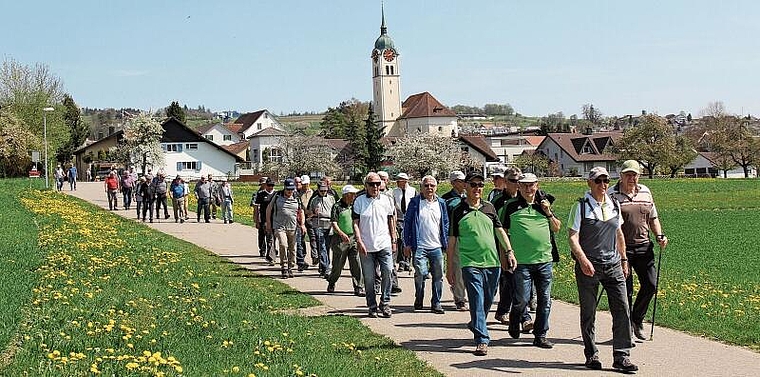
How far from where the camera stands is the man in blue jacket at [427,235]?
1212cm

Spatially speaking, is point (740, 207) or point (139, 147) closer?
point (740, 207)

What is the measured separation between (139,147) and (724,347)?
78.4 m

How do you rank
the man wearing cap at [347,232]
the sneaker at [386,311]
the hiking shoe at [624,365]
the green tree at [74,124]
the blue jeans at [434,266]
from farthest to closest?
1. the green tree at [74,124]
2. the man wearing cap at [347,232]
3. the blue jeans at [434,266]
4. the sneaker at [386,311]
5. the hiking shoe at [624,365]

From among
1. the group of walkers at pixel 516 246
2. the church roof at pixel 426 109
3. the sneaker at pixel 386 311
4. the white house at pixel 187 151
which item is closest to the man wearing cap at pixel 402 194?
the group of walkers at pixel 516 246

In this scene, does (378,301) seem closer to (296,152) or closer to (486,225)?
(486,225)

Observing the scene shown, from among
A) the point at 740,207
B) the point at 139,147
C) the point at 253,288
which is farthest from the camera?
the point at 139,147

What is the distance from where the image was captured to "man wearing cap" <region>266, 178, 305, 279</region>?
16.6 metres

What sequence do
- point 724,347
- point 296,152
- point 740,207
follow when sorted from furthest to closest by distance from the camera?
point 296,152 < point 740,207 < point 724,347

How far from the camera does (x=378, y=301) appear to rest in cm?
1314

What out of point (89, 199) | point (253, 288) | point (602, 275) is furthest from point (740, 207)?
point (602, 275)

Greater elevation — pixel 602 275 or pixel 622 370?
pixel 602 275

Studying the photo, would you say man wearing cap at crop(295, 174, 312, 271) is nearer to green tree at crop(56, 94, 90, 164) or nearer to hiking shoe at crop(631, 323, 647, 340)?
hiking shoe at crop(631, 323, 647, 340)

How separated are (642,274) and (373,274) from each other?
356cm

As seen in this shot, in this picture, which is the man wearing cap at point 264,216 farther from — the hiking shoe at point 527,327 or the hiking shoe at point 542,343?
the hiking shoe at point 542,343
